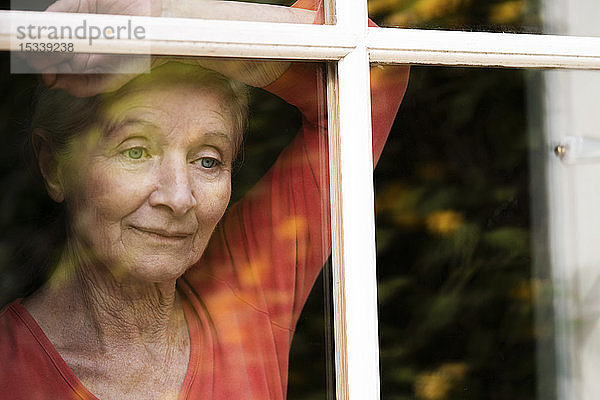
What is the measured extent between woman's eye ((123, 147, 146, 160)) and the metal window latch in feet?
2.62

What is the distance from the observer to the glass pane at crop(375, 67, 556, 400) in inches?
42.4

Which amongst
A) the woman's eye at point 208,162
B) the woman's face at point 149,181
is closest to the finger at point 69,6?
the woman's face at point 149,181

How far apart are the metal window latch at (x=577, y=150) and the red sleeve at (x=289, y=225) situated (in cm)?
46

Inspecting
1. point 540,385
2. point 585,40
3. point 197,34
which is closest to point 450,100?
point 585,40

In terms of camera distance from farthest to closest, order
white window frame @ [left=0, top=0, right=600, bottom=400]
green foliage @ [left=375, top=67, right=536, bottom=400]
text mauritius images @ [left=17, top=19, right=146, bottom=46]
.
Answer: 1. green foliage @ [left=375, top=67, right=536, bottom=400]
2. white window frame @ [left=0, top=0, right=600, bottom=400]
3. text mauritius images @ [left=17, top=19, right=146, bottom=46]

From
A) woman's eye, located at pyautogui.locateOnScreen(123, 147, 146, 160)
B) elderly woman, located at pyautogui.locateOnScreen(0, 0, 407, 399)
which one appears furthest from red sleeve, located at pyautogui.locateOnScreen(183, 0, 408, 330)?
woman's eye, located at pyautogui.locateOnScreen(123, 147, 146, 160)

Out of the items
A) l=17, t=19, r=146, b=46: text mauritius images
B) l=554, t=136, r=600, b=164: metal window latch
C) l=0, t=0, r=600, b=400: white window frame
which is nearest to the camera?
l=17, t=19, r=146, b=46: text mauritius images

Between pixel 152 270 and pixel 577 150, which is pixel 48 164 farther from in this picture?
pixel 577 150

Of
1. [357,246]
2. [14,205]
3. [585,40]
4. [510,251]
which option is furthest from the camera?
[510,251]

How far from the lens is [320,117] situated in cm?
99

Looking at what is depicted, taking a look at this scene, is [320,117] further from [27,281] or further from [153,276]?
[27,281]

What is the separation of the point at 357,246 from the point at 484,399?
0.38m

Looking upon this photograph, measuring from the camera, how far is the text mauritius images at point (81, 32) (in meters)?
0.84

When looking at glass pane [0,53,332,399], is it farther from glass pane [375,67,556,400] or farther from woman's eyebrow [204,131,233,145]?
glass pane [375,67,556,400]
